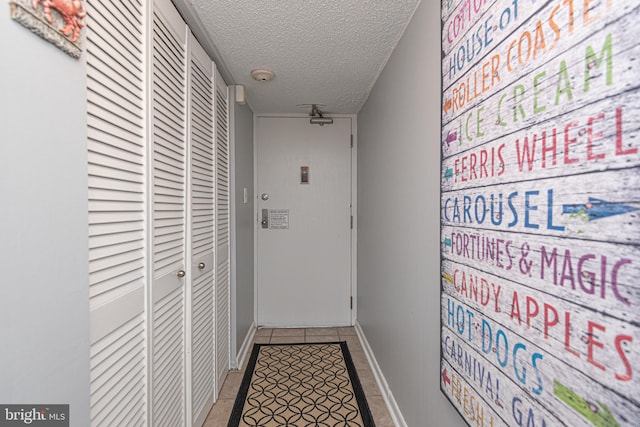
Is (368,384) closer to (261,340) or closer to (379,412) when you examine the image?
(379,412)

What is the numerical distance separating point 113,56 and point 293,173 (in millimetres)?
2286

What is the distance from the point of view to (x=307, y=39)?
1.72m

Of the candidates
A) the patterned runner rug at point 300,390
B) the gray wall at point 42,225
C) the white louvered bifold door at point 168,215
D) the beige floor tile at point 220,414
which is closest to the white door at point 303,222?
the patterned runner rug at point 300,390

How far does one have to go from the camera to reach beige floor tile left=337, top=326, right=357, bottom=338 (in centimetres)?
306

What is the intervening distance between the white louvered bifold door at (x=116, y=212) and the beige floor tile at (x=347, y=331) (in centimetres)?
215

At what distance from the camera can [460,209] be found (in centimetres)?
105

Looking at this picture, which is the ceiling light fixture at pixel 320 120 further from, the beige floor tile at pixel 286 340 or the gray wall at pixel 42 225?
the gray wall at pixel 42 225

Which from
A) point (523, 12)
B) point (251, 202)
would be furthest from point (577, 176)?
point (251, 202)

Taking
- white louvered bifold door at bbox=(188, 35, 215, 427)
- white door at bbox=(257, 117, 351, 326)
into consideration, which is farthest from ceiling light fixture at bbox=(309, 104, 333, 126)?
white louvered bifold door at bbox=(188, 35, 215, 427)

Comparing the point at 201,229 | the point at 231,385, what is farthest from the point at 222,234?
the point at 231,385

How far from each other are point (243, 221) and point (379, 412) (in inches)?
66.0

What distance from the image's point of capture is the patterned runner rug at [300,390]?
1830mm

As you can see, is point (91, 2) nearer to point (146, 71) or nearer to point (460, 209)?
point (146, 71)

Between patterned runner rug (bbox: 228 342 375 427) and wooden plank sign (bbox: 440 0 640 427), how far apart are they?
1.05m
